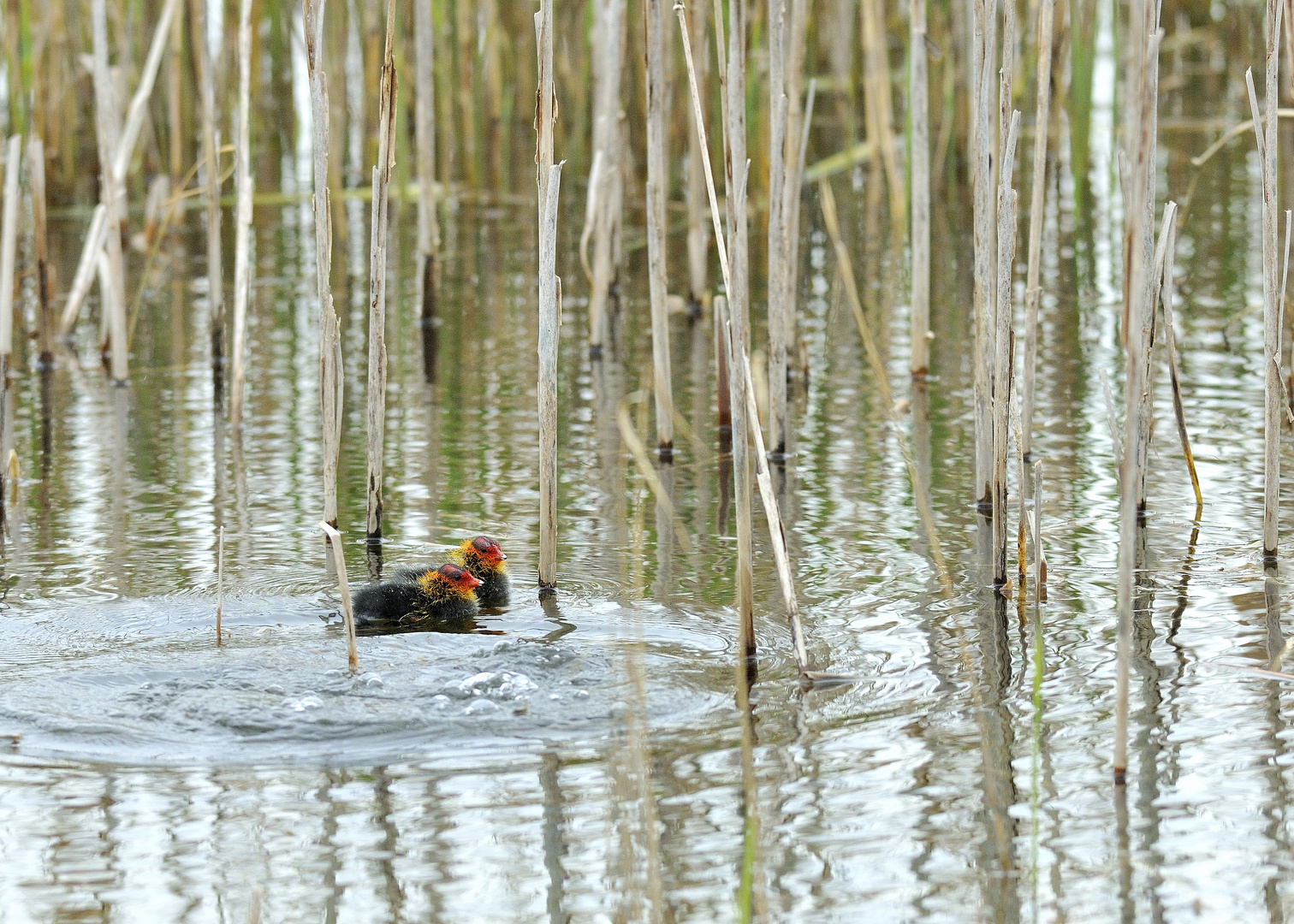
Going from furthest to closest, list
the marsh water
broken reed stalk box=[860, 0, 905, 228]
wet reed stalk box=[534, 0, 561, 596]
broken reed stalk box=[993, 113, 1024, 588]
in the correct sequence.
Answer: broken reed stalk box=[860, 0, 905, 228] → broken reed stalk box=[993, 113, 1024, 588] → wet reed stalk box=[534, 0, 561, 596] → the marsh water

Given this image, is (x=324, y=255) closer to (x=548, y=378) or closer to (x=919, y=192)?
(x=548, y=378)

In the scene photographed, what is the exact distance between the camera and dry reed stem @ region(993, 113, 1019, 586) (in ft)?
14.3

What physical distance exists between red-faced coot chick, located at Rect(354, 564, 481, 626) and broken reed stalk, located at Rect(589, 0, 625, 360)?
2.63 metres

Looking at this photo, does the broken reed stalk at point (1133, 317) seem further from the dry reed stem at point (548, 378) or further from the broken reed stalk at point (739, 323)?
the dry reed stem at point (548, 378)

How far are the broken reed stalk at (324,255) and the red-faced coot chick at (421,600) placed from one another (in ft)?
1.25

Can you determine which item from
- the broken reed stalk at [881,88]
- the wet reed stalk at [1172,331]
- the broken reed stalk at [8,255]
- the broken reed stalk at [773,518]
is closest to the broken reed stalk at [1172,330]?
the wet reed stalk at [1172,331]

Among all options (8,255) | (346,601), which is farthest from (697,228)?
(346,601)

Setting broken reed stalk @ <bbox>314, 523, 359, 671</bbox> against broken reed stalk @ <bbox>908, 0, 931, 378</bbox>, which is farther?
broken reed stalk @ <bbox>908, 0, 931, 378</bbox>

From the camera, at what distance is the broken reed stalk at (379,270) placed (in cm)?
451

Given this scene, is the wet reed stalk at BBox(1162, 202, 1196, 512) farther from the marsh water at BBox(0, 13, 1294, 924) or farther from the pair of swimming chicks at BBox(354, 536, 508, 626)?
the pair of swimming chicks at BBox(354, 536, 508, 626)

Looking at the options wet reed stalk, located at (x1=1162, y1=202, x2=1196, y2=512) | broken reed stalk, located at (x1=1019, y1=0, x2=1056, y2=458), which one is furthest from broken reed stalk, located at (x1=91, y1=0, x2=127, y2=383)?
wet reed stalk, located at (x1=1162, y1=202, x2=1196, y2=512)

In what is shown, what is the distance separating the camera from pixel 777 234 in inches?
203

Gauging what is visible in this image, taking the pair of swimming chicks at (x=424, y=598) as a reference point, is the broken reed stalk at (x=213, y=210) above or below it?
above

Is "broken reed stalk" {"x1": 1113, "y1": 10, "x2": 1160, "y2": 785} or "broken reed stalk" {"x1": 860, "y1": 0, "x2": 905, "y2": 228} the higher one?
"broken reed stalk" {"x1": 860, "y1": 0, "x2": 905, "y2": 228}
